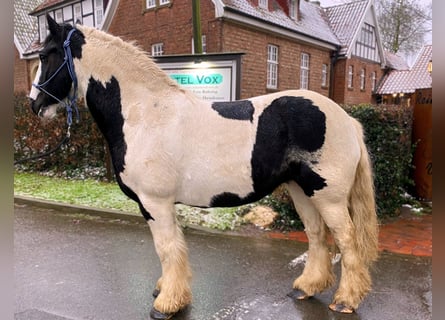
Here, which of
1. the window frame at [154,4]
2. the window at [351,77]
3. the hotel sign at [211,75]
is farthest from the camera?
the window at [351,77]

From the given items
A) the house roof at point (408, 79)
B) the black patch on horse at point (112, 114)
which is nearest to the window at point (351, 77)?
the house roof at point (408, 79)

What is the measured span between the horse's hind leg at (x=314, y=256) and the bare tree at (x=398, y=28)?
78.5ft

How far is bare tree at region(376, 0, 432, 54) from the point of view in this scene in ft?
79.5

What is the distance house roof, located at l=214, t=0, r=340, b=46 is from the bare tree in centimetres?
605

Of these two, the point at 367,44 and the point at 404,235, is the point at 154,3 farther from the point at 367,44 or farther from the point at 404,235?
the point at 367,44

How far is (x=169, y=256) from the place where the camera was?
9.42 ft

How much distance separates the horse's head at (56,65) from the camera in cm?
285

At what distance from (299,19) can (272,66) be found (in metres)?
4.02

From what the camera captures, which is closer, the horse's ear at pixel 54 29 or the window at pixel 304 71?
the horse's ear at pixel 54 29

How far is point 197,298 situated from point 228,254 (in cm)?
118

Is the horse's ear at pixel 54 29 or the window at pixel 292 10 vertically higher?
the window at pixel 292 10

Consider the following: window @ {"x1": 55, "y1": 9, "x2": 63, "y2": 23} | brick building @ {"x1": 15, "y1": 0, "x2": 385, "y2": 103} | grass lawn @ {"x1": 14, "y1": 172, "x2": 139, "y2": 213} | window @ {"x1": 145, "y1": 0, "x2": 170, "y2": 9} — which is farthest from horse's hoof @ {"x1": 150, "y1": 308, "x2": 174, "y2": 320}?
window @ {"x1": 55, "y1": 9, "x2": 63, "y2": 23}

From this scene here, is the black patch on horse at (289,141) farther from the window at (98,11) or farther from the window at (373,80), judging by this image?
the window at (373,80)

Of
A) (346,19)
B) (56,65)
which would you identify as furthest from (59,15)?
(56,65)
